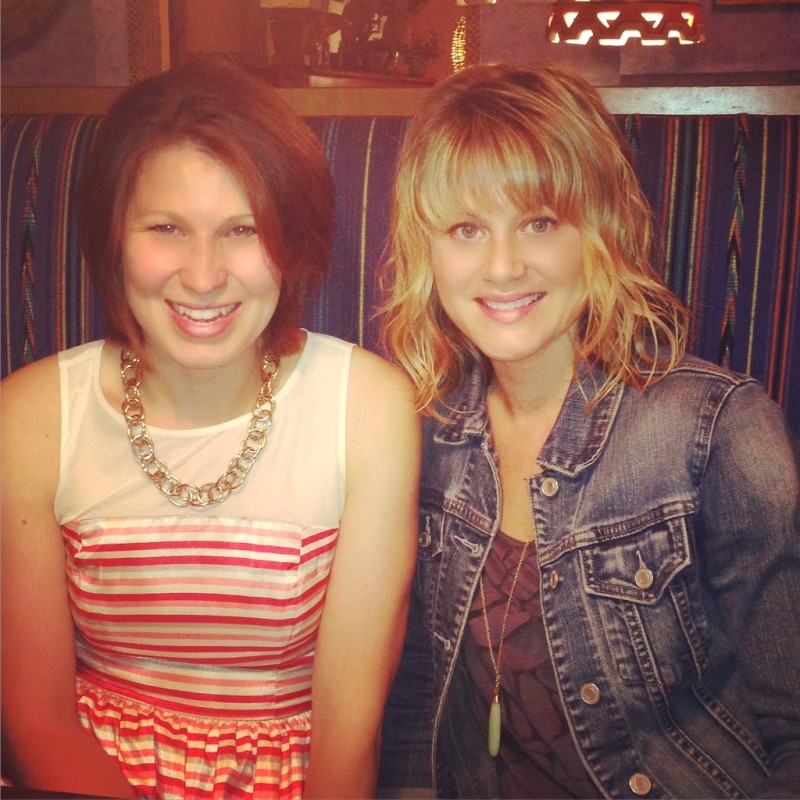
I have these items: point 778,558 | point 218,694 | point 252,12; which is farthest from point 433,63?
point 218,694

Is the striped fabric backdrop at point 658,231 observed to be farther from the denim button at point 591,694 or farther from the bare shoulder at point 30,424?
the denim button at point 591,694

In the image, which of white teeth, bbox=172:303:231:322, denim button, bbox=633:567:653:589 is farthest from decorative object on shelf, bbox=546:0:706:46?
denim button, bbox=633:567:653:589

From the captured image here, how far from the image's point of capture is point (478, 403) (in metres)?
1.22

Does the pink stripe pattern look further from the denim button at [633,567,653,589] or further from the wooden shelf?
the wooden shelf

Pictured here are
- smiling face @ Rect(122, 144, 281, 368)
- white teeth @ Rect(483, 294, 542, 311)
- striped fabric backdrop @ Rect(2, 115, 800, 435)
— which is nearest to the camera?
smiling face @ Rect(122, 144, 281, 368)

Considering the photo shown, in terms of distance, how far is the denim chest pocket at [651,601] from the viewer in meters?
1.07

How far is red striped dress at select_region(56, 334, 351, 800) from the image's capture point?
110 cm

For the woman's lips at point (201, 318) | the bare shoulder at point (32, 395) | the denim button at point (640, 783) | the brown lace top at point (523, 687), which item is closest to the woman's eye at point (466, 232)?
the woman's lips at point (201, 318)

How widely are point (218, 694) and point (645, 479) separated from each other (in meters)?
0.66

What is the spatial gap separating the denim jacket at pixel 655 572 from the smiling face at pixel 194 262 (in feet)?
1.17

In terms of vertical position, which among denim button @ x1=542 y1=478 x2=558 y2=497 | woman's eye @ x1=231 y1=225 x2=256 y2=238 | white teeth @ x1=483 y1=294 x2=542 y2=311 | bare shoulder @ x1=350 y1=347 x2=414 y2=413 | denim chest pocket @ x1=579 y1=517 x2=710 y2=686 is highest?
woman's eye @ x1=231 y1=225 x2=256 y2=238

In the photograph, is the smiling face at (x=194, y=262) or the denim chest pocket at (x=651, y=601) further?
the denim chest pocket at (x=651, y=601)

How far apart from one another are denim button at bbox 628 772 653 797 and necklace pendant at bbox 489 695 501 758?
0.18 metres

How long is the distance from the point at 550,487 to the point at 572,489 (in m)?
0.03
